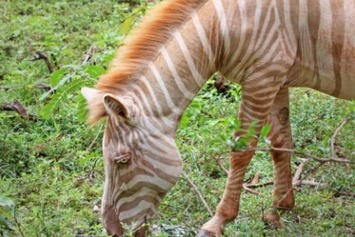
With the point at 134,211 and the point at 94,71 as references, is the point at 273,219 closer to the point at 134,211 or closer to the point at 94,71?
the point at 134,211

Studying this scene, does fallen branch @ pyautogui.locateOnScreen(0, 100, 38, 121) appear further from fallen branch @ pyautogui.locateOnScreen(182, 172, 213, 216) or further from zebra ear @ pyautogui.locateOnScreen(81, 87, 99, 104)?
zebra ear @ pyautogui.locateOnScreen(81, 87, 99, 104)

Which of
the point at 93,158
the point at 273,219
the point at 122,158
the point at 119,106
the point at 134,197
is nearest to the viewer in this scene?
the point at 119,106

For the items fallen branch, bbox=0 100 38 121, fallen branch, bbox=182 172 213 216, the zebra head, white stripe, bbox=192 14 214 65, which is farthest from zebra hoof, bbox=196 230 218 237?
fallen branch, bbox=0 100 38 121

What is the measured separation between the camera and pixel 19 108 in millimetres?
8555

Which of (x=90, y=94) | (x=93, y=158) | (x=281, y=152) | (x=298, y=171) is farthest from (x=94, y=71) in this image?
(x=298, y=171)

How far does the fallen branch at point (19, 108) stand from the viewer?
8.52 metres

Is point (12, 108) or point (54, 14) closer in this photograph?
point (12, 108)

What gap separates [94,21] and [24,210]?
511 centimetres

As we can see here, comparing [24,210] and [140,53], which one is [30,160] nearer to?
[24,210]

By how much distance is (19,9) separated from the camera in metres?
Answer: 11.8

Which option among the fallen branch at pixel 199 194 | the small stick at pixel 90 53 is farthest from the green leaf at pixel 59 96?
the small stick at pixel 90 53

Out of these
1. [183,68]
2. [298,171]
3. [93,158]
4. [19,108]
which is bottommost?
[298,171]

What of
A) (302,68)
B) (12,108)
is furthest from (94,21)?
(302,68)

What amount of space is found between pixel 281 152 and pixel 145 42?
169 cm
